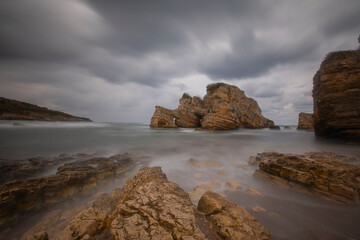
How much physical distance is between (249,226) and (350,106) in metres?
13.1

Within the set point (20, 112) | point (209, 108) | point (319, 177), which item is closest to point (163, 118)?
point (209, 108)

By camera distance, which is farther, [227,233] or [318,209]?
[318,209]

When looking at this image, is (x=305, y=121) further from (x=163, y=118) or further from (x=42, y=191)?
(x=42, y=191)

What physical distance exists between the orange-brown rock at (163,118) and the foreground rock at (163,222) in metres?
27.2

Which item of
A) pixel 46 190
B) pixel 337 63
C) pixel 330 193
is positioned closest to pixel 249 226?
pixel 330 193

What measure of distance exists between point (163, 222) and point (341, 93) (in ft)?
46.3

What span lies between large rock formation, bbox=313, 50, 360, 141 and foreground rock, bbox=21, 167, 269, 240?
12.9 meters

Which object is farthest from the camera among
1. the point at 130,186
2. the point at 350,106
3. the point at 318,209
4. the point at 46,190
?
the point at 350,106

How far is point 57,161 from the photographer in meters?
5.61

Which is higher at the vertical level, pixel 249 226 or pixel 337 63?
pixel 337 63

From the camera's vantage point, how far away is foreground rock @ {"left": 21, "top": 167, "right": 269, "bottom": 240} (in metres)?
1.50

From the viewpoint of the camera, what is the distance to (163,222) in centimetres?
159

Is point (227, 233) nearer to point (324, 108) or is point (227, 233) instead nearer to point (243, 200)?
point (243, 200)

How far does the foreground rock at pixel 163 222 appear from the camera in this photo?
1495 mm
